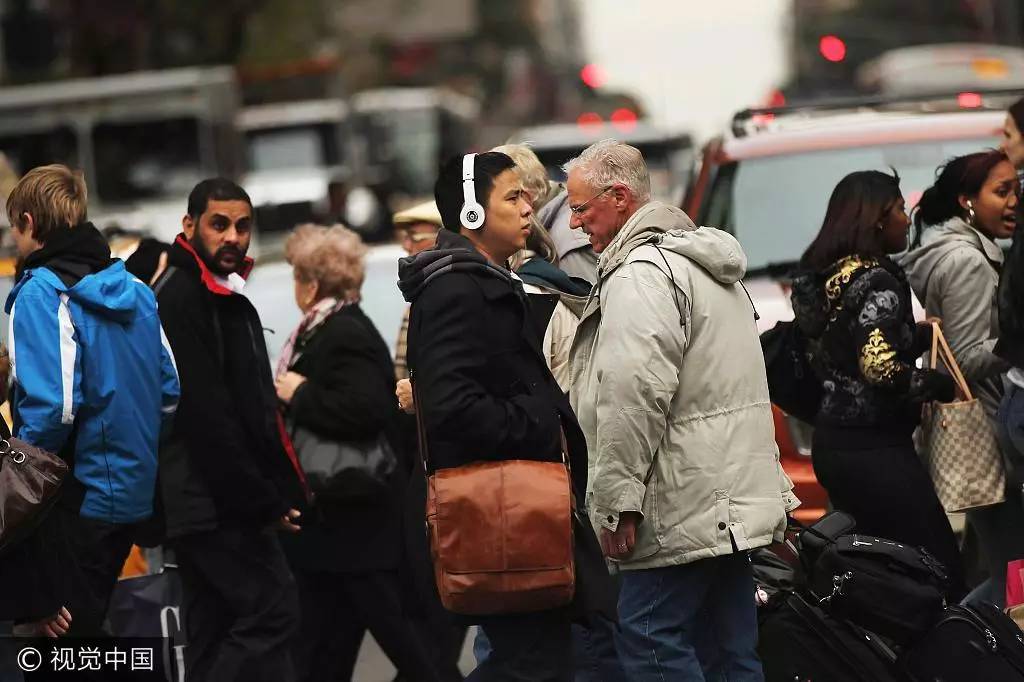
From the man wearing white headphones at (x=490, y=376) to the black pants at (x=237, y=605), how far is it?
51.9 inches

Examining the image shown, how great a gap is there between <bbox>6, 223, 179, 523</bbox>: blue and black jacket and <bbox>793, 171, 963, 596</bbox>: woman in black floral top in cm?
220

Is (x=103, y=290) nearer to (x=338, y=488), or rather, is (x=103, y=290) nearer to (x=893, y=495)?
(x=338, y=488)

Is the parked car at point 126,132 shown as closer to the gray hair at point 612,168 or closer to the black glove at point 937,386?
the black glove at point 937,386

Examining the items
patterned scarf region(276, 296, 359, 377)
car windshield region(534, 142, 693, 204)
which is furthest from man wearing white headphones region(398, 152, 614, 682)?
car windshield region(534, 142, 693, 204)

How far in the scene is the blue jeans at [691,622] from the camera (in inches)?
215

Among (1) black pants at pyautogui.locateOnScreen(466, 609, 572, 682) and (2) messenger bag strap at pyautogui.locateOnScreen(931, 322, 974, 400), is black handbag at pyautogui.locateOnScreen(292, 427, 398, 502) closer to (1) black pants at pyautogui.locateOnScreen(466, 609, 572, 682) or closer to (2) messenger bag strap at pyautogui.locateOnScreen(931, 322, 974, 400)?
(1) black pants at pyautogui.locateOnScreen(466, 609, 572, 682)

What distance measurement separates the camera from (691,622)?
18.2ft

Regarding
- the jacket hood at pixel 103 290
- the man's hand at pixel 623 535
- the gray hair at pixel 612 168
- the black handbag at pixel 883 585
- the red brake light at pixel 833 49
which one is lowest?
the black handbag at pixel 883 585

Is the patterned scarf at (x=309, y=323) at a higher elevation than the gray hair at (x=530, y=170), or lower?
lower

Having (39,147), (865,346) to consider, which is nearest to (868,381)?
(865,346)

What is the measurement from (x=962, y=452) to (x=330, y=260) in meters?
2.47

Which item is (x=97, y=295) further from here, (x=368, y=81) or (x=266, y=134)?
(x=368, y=81)

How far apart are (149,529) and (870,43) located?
5682 cm

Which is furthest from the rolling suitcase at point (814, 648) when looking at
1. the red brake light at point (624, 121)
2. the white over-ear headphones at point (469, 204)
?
the red brake light at point (624, 121)
